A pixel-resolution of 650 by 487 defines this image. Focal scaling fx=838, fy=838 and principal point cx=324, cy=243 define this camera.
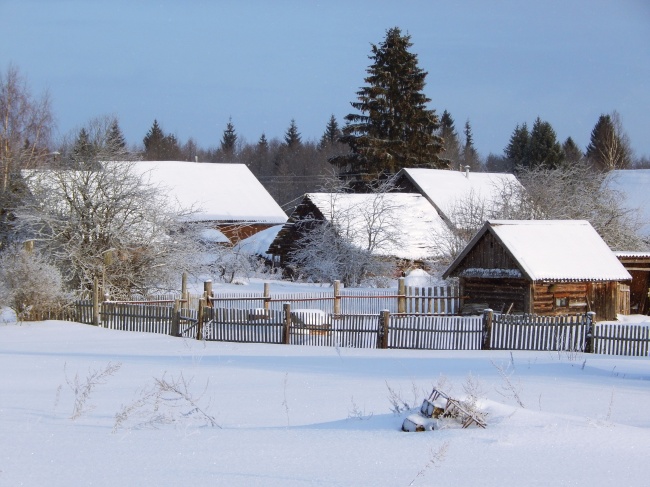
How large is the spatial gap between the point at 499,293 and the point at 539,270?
1.82 m

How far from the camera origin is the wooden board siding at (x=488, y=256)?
26719 millimetres

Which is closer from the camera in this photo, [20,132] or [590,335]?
[590,335]

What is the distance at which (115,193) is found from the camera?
30.5 meters

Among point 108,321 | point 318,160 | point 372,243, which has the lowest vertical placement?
point 108,321

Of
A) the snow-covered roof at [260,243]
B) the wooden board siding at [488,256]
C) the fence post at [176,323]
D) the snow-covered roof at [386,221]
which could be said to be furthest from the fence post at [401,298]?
the snow-covered roof at [260,243]

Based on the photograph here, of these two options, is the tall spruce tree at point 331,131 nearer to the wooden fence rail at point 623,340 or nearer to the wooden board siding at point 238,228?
Answer: the wooden board siding at point 238,228

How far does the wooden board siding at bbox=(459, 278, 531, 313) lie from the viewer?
86.9ft

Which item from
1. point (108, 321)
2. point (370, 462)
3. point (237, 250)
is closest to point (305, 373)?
point (370, 462)

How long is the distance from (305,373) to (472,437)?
7.82 meters

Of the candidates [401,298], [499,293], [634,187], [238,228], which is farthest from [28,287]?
[634,187]

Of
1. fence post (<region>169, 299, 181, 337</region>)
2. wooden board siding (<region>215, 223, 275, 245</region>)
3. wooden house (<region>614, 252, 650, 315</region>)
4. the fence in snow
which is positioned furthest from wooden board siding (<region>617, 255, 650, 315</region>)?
wooden board siding (<region>215, 223, 275, 245</region>)

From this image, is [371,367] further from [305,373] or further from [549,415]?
[549,415]

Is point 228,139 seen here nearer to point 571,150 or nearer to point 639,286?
point 571,150

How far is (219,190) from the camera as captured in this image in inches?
2376
